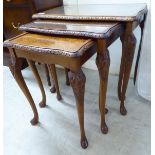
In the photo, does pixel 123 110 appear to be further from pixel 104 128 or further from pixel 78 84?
pixel 78 84

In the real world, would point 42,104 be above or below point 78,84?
below

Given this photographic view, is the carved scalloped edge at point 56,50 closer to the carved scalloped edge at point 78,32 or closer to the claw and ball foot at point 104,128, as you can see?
the carved scalloped edge at point 78,32

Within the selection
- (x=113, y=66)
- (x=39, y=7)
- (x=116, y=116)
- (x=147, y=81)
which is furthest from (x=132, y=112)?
(x=39, y=7)

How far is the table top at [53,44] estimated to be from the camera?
87 cm

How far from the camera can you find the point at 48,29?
3.57 ft

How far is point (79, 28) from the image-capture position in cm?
104

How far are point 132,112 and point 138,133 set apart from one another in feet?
0.65

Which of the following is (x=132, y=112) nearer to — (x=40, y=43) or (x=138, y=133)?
(x=138, y=133)

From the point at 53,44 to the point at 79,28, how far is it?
0.18 meters

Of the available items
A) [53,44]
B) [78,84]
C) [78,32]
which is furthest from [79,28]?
[78,84]

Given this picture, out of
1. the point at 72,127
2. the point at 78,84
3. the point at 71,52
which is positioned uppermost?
the point at 71,52

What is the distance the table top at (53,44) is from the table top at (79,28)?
0.03 meters

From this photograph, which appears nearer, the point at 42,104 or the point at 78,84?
the point at 78,84

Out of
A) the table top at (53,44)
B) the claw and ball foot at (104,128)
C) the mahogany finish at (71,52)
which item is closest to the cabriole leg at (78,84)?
the mahogany finish at (71,52)
